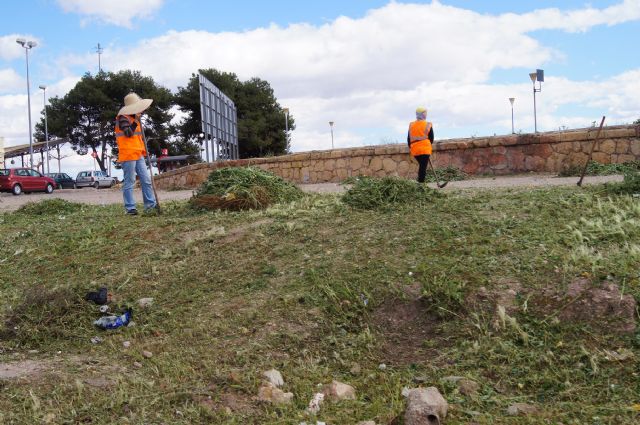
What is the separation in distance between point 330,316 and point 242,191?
3.26 metres

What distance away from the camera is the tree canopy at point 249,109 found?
43000 mm

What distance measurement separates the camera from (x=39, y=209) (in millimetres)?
9578

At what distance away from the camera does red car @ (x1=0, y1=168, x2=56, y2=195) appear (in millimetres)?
25969

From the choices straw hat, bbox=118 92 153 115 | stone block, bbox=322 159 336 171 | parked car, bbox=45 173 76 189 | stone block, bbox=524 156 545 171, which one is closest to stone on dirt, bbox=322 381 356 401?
straw hat, bbox=118 92 153 115

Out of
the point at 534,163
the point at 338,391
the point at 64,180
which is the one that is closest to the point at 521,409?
the point at 338,391

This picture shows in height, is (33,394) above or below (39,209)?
below

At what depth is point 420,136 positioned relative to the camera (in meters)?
9.89

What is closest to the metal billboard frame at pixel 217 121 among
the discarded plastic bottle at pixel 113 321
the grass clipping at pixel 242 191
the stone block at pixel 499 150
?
the stone block at pixel 499 150

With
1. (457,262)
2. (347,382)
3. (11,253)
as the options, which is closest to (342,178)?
(11,253)

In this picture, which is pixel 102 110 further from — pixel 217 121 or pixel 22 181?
pixel 217 121

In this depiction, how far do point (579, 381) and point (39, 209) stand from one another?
8395mm

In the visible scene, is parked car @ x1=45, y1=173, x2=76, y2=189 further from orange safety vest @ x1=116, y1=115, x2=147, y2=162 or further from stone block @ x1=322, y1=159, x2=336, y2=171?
orange safety vest @ x1=116, y1=115, x2=147, y2=162

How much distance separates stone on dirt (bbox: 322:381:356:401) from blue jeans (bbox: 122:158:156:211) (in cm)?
526

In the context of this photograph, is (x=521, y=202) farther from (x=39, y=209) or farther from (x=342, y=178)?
(x=342, y=178)
